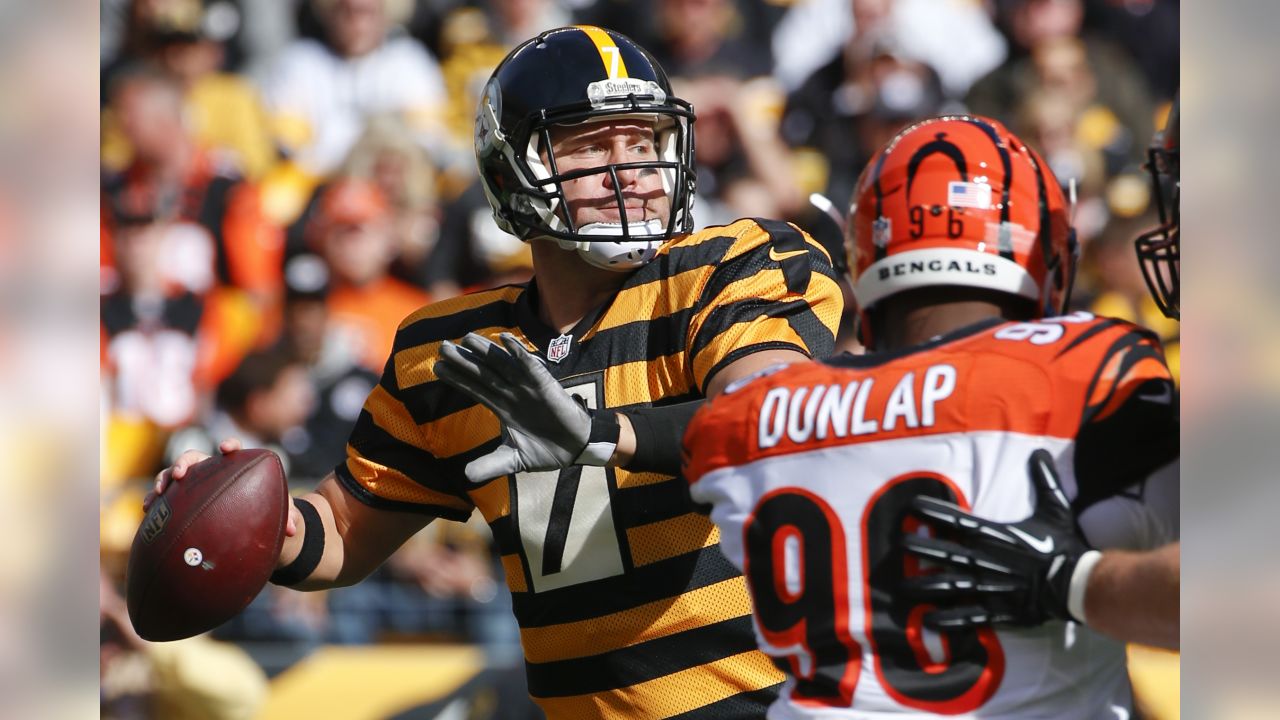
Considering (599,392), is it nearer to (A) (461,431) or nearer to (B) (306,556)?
(A) (461,431)

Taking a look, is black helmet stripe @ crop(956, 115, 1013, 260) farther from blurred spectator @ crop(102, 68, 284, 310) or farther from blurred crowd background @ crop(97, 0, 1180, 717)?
blurred spectator @ crop(102, 68, 284, 310)

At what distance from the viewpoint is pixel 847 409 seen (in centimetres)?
200

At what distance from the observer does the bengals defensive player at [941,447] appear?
1887mm

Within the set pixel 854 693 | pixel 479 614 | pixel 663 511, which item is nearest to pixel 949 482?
pixel 854 693

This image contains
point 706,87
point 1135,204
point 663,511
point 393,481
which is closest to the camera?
point 663,511

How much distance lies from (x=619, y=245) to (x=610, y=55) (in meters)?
0.41

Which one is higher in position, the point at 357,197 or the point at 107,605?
the point at 357,197

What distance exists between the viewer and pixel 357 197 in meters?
6.09

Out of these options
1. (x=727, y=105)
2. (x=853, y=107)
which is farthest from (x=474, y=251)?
(x=853, y=107)

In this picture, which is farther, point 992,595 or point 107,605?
point 107,605

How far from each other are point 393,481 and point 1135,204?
3.74 m
